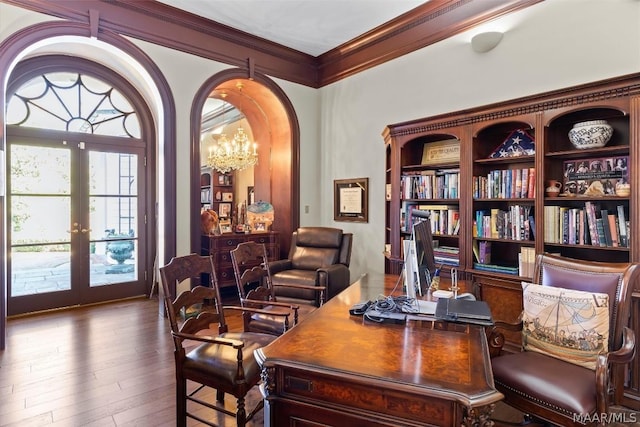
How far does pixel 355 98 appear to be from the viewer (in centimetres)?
495

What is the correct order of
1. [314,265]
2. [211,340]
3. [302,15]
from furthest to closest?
[314,265] → [302,15] → [211,340]

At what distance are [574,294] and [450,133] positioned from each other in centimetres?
194

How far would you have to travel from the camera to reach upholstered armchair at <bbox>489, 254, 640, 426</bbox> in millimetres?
1612

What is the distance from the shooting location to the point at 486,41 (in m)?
3.44

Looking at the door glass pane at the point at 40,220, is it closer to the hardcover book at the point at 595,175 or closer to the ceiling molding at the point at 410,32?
the ceiling molding at the point at 410,32

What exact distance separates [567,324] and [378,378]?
1399 millimetres

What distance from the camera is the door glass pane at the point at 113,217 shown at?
464cm

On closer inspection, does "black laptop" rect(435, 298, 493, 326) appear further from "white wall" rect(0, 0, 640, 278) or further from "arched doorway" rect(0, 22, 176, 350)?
"arched doorway" rect(0, 22, 176, 350)

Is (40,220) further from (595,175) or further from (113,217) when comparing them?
(595,175)

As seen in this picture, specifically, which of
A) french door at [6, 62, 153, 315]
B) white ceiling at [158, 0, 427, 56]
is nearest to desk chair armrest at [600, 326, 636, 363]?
white ceiling at [158, 0, 427, 56]

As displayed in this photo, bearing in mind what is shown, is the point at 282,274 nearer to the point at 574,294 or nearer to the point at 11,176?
the point at 574,294

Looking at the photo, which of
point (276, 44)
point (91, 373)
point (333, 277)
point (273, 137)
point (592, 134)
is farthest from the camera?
point (273, 137)

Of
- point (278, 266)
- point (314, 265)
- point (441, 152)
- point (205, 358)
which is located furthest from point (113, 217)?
point (441, 152)

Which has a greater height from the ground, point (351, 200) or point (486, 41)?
point (486, 41)
